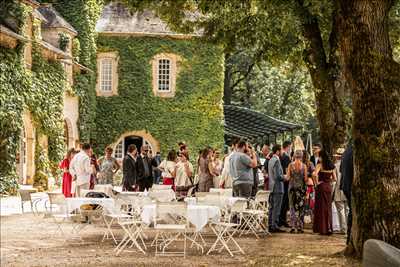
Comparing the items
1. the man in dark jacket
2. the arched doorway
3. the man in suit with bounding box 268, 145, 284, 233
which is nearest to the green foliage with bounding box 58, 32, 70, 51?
the arched doorway

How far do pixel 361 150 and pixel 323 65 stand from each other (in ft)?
23.1

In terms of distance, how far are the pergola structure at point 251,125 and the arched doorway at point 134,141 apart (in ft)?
12.4

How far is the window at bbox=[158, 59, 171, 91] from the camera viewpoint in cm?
4197

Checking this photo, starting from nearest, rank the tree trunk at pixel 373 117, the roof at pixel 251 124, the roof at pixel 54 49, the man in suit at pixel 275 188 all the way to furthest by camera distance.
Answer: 1. the tree trunk at pixel 373 117
2. the man in suit at pixel 275 188
3. the roof at pixel 54 49
4. the roof at pixel 251 124

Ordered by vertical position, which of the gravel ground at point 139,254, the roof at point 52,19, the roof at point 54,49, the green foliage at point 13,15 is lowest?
the gravel ground at point 139,254

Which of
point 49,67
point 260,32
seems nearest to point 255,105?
point 49,67

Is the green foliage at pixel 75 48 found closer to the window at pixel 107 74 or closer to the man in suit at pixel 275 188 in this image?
the window at pixel 107 74

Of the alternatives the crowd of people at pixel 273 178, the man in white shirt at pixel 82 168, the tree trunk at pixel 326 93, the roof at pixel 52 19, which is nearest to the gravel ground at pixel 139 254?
the crowd of people at pixel 273 178

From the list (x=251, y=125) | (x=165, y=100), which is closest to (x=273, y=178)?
(x=251, y=125)

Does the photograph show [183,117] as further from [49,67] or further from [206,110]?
[49,67]

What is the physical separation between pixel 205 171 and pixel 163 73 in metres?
21.5

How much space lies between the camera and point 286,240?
1661cm

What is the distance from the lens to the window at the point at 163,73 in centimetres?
4197

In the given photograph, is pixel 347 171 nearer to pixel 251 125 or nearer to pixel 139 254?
pixel 139 254
